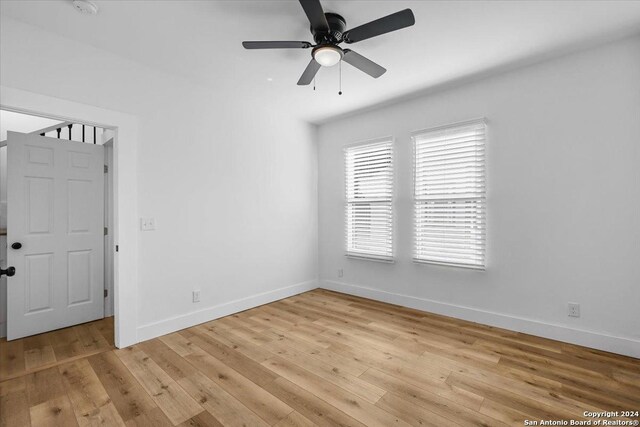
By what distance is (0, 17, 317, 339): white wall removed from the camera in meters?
2.64

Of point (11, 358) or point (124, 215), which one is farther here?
point (124, 215)

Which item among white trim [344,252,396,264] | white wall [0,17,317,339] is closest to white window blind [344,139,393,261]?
white trim [344,252,396,264]

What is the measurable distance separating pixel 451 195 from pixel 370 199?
3.89 ft

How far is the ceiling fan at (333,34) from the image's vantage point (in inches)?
75.8

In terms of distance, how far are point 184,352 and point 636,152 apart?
4536mm

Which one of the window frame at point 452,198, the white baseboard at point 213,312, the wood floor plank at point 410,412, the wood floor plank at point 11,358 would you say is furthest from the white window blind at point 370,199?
the wood floor plank at point 11,358

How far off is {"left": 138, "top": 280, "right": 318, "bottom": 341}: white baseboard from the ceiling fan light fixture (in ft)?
10.0

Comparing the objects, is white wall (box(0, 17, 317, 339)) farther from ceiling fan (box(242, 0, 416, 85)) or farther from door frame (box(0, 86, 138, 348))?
ceiling fan (box(242, 0, 416, 85))

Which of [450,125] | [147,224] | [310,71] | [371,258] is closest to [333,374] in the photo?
[371,258]

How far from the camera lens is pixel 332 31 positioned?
231 cm

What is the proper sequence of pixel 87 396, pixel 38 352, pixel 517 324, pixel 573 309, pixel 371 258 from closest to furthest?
pixel 87 396
pixel 38 352
pixel 573 309
pixel 517 324
pixel 371 258

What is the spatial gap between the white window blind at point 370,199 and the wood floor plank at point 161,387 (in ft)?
9.65

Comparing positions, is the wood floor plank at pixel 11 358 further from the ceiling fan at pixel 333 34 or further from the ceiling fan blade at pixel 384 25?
the ceiling fan blade at pixel 384 25

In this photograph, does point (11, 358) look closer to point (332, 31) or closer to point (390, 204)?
point (332, 31)
